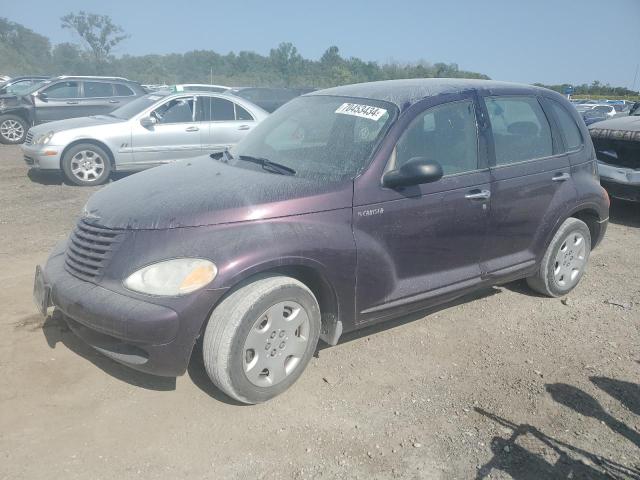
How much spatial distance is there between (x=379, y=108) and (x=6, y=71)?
6554 cm

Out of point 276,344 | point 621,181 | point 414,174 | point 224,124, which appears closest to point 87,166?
point 224,124

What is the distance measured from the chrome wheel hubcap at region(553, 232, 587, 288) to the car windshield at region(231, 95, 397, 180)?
2.14 metres

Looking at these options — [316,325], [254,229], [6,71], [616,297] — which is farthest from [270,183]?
[6,71]

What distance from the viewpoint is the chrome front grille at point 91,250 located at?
295 cm

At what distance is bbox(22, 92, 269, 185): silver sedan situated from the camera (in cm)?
857

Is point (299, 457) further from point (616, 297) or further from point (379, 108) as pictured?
point (616, 297)

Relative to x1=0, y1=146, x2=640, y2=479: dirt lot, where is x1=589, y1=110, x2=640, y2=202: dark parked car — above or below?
above

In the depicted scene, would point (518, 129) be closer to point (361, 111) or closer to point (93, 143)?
point (361, 111)

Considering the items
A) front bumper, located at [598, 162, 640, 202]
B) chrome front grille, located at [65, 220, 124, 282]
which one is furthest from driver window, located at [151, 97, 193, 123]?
front bumper, located at [598, 162, 640, 202]

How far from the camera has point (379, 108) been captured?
368cm

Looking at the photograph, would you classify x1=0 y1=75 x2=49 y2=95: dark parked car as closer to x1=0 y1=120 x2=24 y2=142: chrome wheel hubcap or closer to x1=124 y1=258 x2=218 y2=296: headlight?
x1=0 y1=120 x2=24 y2=142: chrome wheel hubcap

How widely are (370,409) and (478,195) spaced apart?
1684mm

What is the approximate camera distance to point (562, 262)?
4.68 meters

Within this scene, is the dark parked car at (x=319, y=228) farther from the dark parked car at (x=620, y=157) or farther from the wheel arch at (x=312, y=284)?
the dark parked car at (x=620, y=157)
